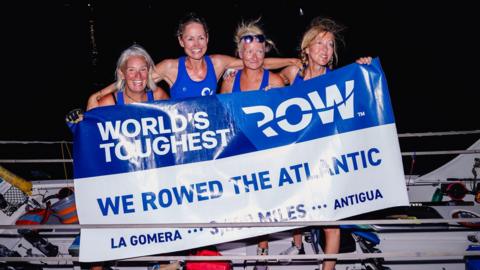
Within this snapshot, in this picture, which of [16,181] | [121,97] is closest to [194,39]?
[121,97]

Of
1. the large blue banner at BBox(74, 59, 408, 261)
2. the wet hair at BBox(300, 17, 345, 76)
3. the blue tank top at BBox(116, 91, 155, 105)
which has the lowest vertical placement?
the large blue banner at BBox(74, 59, 408, 261)

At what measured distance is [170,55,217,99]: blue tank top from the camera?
351cm

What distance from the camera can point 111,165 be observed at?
113 inches

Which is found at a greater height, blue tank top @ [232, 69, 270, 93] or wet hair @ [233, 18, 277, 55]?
wet hair @ [233, 18, 277, 55]

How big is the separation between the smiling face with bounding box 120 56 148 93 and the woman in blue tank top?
0.79m

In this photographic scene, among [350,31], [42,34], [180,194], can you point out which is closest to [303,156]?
[180,194]

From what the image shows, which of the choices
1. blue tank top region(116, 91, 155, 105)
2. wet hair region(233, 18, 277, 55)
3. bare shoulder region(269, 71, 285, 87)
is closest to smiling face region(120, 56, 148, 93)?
blue tank top region(116, 91, 155, 105)

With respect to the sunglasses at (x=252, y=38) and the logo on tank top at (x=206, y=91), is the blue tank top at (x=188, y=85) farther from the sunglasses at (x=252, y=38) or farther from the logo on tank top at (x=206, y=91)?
the sunglasses at (x=252, y=38)

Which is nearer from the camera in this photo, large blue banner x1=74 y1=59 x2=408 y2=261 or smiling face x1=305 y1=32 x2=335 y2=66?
large blue banner x1=74 y1=59 x2=408 y2=261

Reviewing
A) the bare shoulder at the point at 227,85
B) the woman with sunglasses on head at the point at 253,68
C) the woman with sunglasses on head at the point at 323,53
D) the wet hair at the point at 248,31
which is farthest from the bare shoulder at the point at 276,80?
the bare shoulder at the point at 227,85

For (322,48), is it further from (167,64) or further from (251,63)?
(167,64)

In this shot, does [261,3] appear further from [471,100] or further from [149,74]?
[149,74]

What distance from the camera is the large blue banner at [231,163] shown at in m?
2.82

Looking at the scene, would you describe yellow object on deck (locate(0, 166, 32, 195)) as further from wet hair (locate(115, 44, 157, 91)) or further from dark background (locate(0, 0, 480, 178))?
dark background (locate(0, 0, 480, 178))
